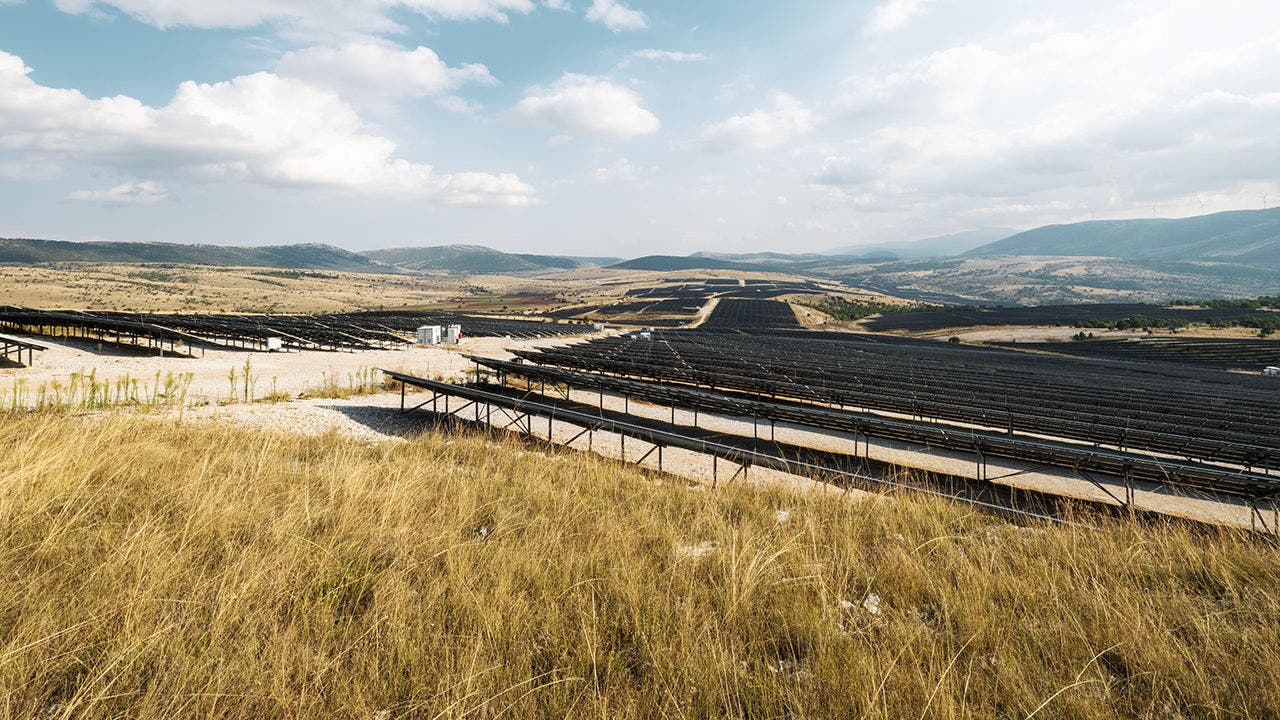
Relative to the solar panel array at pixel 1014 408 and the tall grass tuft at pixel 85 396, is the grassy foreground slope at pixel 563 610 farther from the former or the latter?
the tall grass tuft at pixel 85 396

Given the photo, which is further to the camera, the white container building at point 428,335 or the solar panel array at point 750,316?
the solar panel array at point 750,316

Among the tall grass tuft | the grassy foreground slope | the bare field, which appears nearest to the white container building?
the bare field

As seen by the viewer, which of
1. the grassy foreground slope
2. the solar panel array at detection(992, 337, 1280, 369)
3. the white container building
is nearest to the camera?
the grassy foreground slope

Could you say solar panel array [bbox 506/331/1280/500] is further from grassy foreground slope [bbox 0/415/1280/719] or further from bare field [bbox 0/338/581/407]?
bare field [bbox 0/338/581/407]

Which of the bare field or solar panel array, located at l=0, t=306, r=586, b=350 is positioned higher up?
solar panel array, located at l=0, t=306, r=586, b=350

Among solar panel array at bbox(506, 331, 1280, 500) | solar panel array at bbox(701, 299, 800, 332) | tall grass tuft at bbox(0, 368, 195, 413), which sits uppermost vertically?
solar panel array at bbox(701, 299, 800, 332)

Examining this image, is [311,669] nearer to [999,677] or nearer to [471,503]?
[471,503]

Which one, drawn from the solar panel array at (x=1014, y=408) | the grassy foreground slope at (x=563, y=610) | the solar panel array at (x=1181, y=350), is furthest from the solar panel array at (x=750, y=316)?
the grassy foreground slope at (x=563, y=610)

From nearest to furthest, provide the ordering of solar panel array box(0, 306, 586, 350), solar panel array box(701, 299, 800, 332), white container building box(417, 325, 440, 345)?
solar panel array box(0, 306, 586, 350), white container building box(417, 325, 440, 345), solar panel array box(701, 299, 800, 332)

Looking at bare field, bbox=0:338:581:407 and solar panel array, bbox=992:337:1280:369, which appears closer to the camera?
bare field, bbox=0:338:581:407
